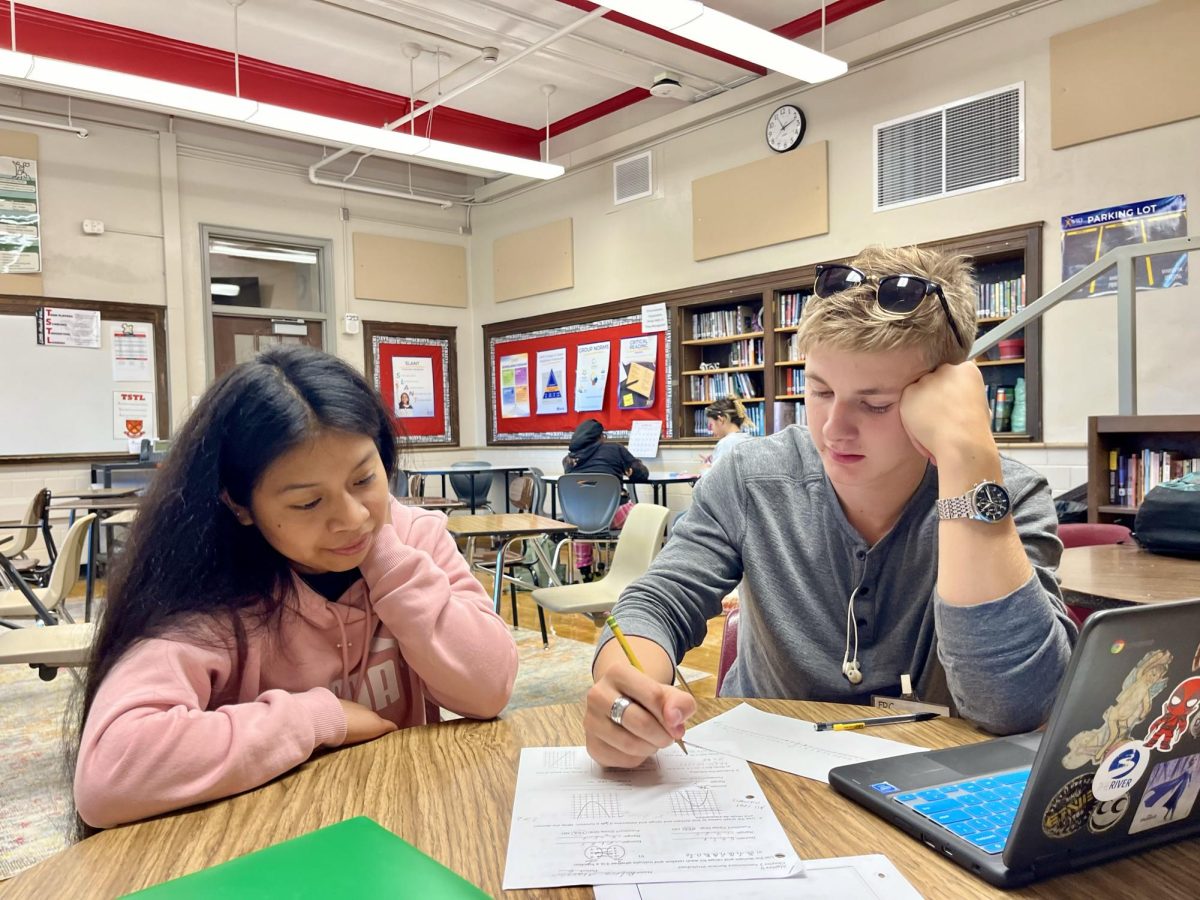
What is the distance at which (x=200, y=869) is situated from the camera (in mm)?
637

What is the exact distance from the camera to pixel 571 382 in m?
7.64

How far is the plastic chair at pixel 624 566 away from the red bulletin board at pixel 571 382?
353cm

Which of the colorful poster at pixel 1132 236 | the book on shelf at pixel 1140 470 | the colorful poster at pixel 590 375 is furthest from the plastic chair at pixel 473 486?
the book on shelf at pixel 1140 470

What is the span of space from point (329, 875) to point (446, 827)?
5.7 inches

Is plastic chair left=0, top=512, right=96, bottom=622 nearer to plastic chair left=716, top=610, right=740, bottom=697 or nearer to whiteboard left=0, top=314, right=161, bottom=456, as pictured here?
plastic chair left=716, top=610, right=740, bottom=697

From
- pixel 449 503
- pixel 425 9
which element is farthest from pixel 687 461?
pixel 425 9

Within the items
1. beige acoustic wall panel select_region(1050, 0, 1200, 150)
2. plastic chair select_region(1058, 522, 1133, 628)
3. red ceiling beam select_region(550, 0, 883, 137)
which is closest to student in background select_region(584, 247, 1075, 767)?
plastic chair select_region(1058, 522, 1133, 628)

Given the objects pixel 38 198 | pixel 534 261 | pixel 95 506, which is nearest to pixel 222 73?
pixel 38 198

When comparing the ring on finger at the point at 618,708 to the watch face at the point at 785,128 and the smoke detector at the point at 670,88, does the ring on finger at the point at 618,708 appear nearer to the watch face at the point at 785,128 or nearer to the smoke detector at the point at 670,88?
the watch face at the point at 785,128

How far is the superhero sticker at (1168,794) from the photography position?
0.60 meters

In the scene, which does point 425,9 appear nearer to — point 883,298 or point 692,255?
point 692,255

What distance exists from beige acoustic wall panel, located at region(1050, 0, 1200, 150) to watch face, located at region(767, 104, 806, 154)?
1674mm

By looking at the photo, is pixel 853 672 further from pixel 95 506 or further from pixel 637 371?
pixel 637 371

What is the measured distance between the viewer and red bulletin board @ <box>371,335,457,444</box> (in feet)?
26.5
